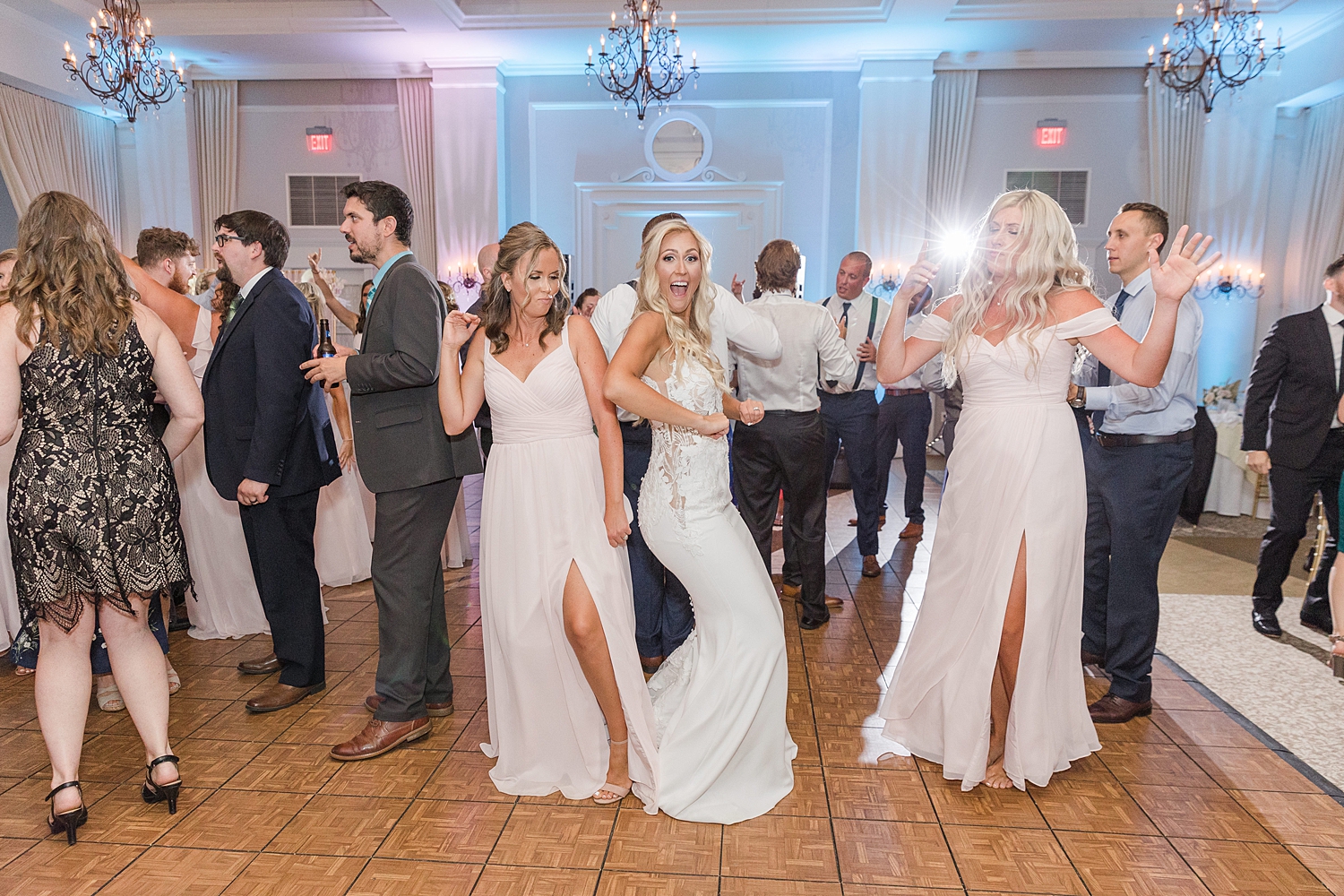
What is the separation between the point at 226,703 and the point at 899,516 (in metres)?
5.12

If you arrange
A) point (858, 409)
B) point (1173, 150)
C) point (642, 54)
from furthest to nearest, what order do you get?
point (1173, 150)
point (642, 54)
point (858, 409)

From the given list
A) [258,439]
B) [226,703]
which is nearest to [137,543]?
[258,439]

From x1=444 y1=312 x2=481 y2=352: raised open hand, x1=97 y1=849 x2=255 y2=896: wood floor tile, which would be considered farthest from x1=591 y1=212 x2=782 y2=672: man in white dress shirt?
x1=97 y1=849 x2=255 y2=896: wood floor tile

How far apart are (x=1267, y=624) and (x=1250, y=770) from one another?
177cm

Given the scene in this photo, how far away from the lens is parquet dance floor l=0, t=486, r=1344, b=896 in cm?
233

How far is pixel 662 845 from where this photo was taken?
2486mm

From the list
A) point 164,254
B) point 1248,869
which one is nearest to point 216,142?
point 164,254

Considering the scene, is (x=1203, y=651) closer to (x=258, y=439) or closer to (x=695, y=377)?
(x=695, y=377)

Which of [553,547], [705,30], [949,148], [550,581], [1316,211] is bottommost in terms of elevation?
[550,581]

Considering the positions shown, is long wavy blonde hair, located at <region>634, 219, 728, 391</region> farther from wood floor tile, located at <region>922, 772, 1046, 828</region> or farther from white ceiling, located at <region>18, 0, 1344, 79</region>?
white ceiling, located at <region>18, 0, 1344, 79</region>

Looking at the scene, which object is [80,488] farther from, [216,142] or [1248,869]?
[216,142]

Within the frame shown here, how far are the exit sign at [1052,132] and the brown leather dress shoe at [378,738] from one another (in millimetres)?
9490

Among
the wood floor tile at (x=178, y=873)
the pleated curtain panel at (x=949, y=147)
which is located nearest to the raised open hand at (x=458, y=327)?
the wood floor tile at (x=178, y=873)

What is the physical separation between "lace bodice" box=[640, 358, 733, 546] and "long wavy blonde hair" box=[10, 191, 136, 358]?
61.2 inches
